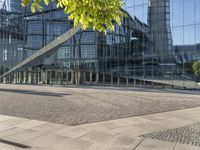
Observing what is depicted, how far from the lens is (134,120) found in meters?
10.1

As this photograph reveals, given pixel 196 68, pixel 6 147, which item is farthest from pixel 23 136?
pixel 196 68

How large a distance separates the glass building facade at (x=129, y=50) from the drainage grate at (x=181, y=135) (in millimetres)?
22824

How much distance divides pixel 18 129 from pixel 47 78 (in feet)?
133

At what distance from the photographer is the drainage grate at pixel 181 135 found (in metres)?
7.09

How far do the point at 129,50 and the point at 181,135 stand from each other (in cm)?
3458

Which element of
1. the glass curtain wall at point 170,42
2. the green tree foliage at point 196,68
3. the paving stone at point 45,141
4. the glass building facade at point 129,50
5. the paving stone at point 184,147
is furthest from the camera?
the glass building facade at point 129,50

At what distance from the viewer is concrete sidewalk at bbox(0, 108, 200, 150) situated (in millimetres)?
6535

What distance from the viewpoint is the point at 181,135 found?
7707mm

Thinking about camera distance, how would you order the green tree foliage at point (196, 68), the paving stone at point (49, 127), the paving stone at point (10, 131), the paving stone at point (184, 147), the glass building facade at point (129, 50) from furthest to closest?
the glass building facade at point (129, 50) → the green tree foliage at point (196, 68) → the paving stone at point (49, 127) → the paving stone at point (10, 131) → the paving stone at point (184, 147)

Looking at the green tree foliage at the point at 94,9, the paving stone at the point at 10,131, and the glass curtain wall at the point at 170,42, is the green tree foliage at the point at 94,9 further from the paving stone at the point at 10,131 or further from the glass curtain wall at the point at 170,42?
the glass curtain wall at the point at 170,42

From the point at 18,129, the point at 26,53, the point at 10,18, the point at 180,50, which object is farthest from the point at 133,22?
the point at 18,129

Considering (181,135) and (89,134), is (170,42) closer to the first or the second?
(181,135)

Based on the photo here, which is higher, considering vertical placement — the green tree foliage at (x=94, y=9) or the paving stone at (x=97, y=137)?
the green tree foliage at (x=94, y=9)

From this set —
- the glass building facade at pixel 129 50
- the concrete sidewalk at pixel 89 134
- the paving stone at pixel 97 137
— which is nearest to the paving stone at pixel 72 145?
the concrete sidewalk at pixel 89 134
